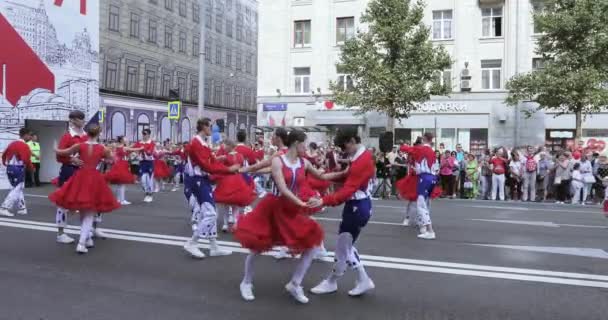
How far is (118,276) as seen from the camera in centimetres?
688

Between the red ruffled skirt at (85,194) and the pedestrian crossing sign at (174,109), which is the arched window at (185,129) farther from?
the red ruffled skirt at (85,194)

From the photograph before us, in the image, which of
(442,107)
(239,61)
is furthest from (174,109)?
(239,61)

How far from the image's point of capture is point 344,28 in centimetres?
3625

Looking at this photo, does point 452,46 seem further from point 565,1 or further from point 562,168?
point 562,168

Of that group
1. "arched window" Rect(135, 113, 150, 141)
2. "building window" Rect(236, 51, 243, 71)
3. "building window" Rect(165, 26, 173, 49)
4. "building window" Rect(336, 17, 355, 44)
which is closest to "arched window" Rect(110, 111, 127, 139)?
"arched window" Rect(135, 113, 150, 141)

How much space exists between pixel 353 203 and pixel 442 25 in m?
30.4

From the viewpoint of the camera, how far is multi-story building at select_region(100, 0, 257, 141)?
41062 millimetres

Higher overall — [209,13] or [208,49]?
[209,13]

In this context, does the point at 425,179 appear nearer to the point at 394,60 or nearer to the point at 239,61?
the point at 394,60

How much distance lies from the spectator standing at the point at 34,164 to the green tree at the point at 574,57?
20.9 m

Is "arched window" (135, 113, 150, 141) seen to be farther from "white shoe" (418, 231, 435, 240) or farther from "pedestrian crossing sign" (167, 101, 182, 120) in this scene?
"white shoe" (418, 231, 435, 240)

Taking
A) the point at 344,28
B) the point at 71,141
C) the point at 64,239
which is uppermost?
the point at 344,28

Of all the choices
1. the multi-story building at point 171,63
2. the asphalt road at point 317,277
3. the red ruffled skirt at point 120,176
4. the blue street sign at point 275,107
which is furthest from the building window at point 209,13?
the asphalt road at point 317,277

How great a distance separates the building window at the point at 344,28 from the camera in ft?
118
